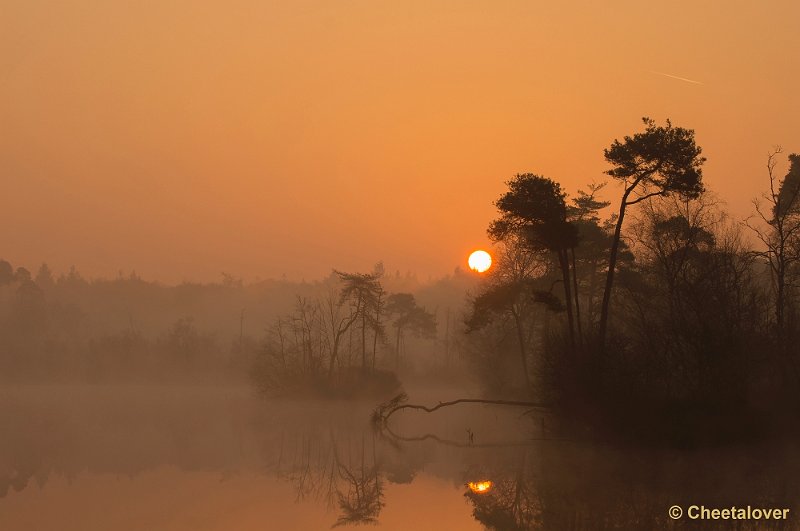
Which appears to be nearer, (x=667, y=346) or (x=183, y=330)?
(x=667, y=346)

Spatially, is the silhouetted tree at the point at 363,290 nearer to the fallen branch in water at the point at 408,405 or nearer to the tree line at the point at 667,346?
the fallen branch in water at the point at 408,405

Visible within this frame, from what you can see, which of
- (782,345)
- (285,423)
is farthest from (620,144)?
(285,423)

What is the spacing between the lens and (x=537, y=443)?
31.9 meters

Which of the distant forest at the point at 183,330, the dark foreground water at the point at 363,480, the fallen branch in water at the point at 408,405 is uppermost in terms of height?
the distant forest at the point at 183,330

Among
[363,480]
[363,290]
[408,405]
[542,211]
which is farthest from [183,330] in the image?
[363,480]

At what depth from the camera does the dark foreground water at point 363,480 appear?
56.4 feet

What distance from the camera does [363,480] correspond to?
23703mm

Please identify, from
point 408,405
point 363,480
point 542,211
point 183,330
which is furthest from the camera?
point 183,330

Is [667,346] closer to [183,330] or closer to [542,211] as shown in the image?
[542,211]

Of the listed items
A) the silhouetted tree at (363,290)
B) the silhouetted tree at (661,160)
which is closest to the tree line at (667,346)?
the silhouetted tree at (661,160)

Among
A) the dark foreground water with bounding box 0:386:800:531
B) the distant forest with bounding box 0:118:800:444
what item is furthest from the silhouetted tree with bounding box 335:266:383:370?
the dark foreground water with bounding box 0:386:800:531

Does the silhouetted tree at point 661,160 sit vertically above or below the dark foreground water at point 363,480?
above

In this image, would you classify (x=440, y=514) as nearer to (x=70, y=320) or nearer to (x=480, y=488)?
(x=480, y=488)

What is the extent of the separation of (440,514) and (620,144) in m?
17.7
